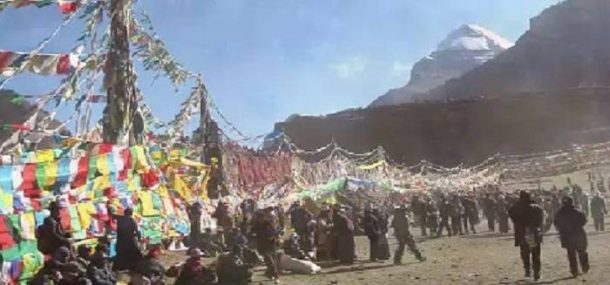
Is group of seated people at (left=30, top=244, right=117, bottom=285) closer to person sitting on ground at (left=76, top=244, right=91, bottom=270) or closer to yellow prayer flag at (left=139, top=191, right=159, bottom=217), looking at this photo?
person sitting on ground at (left=76, top=244, right=91, bottom=270)

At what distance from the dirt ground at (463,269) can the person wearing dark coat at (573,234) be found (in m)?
0.28

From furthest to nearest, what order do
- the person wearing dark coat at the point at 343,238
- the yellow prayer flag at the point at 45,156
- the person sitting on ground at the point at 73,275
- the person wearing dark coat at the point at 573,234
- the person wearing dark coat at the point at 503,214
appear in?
the person wearing dark coat at the point at 503,214, the person wearing dark coat at the point at 343,238, the yellow prayer flag at the point at 45,156, the person wearing dark coat at the point at 573,234, the person sitting on ground at the point at 73,275

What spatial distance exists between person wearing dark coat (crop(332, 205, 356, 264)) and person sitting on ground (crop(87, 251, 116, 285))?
30.1 feet

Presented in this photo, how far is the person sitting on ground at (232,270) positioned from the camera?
14289mm

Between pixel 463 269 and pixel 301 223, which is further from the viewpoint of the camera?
pixel 301 223

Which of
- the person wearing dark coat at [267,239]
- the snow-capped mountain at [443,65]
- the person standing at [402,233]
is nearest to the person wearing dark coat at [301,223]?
the person standing at [402,233]

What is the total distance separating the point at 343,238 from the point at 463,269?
12.6 ft

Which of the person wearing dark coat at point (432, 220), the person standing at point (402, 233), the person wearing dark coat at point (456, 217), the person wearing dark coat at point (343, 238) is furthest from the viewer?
the person wearing dark coat at point (432, 220)

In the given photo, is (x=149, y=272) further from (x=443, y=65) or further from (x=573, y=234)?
(x=443, y=65)

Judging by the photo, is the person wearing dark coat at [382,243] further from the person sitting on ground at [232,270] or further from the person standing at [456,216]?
the person standing at [456,216]

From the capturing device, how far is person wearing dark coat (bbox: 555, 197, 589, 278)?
46.2 feet

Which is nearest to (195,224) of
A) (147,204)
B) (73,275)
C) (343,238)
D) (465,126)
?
(147,204)

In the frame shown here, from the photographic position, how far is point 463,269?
655 inches

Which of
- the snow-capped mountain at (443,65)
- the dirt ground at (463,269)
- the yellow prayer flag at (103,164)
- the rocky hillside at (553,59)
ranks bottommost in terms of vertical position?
the dirt ground at (463,269)
